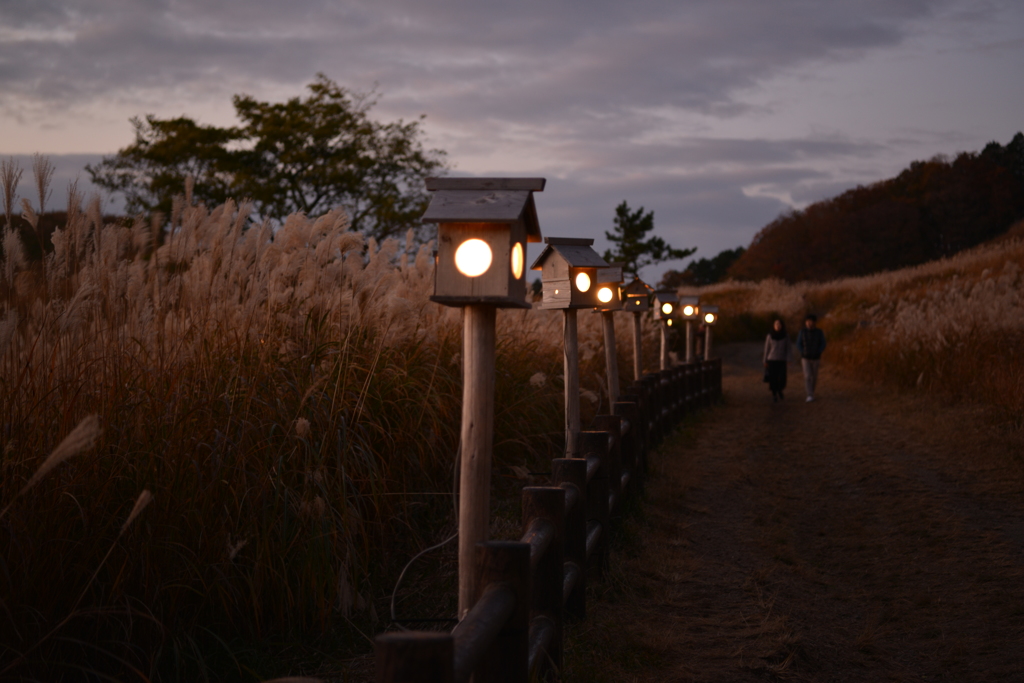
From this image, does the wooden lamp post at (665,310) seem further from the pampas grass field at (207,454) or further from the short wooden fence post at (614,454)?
the pampas grass field at (207,454)

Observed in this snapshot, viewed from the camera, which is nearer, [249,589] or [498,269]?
[498,269]

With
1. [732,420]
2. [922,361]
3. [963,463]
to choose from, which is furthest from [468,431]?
[922,361]

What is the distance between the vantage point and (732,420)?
11.8m

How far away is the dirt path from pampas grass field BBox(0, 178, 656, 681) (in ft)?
3.40

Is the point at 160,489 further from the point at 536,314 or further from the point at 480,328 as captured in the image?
the point at 536,314

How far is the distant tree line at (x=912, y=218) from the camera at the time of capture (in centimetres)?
3806

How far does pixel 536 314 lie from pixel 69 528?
6.19 metres

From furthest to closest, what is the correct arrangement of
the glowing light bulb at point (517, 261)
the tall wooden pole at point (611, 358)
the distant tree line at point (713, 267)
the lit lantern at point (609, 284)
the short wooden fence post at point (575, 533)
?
the distant tree line at point (713, 267) < the tall wooden pole at point (611, 358) < the lit lantern at point (609, 284) < the short wooden fence post at point (575, 533) < the glowing light bulb at point (517, 261)

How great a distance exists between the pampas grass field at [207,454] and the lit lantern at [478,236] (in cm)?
107

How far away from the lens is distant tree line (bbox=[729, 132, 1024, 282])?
38062mm

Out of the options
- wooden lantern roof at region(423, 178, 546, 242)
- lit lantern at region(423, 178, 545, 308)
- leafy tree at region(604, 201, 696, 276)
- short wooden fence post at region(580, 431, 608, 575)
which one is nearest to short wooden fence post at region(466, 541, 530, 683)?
lit lantern at region(423, 178, 545, 308)

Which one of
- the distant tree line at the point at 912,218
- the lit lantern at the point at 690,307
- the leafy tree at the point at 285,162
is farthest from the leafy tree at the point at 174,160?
the distant tree line at the point at 912,218

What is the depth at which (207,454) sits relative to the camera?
3.18 m

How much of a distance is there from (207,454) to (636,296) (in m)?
7.26
